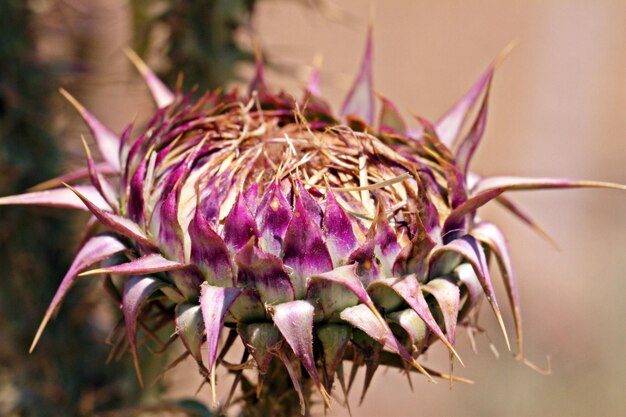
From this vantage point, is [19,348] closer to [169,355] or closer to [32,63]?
[169,355]

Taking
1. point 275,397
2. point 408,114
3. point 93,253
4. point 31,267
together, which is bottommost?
point 408,114

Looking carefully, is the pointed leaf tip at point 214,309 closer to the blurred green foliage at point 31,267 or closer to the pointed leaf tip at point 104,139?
the pointed leaf tip at point 104,139

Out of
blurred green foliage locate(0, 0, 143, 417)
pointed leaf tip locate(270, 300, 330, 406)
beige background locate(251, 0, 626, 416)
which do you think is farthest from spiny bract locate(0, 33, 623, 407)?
beige background locate(251, 0, 626, 416)

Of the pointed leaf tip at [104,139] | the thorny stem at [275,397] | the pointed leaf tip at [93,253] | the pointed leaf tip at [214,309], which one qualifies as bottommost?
the thorny stem at [275,397]

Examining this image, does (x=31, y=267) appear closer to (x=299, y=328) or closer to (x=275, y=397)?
(x=275, y=397)

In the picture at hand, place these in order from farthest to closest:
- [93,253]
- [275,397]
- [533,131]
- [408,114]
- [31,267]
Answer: [533,131], [408,114], [31,267], [275,397], [93,253]

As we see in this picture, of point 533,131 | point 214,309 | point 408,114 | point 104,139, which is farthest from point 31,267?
point 533,131

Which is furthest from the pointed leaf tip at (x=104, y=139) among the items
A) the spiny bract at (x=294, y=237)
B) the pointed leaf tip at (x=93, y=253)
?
the pointed leaf tip at (x=93, y=253)
